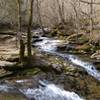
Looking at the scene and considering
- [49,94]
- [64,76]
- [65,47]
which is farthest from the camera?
[65,47]

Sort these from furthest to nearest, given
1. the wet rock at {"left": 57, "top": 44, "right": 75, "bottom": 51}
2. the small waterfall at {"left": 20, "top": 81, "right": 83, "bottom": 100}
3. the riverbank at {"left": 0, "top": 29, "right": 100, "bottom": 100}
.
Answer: the wet rock at {"left": 57, "top": 44, "right": 75, "bottom": 51} < the riverbank at {"left": 0, "top": 29, "right": 100, "bottom": 100} < the small waterfall at {"left": 20, "top": 81, "right": 83, "bottom": 100}

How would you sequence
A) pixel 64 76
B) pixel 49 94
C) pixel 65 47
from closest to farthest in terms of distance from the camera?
1. pixel 49 94
2. pixel 64 76
3. pixel 65 47

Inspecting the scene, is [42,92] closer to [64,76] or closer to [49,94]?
[49,94]

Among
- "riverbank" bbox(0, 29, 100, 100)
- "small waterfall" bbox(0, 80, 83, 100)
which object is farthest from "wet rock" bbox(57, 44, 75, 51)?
"small waterfall" bbox(0, 80, 83, 100)

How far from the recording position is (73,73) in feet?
40.8

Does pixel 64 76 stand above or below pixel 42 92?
above

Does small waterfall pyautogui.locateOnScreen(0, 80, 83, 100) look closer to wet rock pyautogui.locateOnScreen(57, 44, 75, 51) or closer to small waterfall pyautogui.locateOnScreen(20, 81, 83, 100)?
small waterfall pyautogui.locateOnScreen(20, 81, 83, 100)

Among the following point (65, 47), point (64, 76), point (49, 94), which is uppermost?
point (65, 47)

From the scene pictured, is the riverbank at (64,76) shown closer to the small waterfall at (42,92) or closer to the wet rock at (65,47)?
the small waterfall at (42,92)

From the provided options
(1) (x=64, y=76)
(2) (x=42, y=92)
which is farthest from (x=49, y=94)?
(1) (x=64, y=76)

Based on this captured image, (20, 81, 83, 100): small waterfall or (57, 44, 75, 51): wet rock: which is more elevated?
(57, 44, 75, 51): wet rock

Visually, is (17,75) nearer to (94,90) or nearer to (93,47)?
(94,90)

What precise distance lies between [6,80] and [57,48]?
→ 8954 mm

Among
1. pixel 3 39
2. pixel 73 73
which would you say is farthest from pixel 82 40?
pixel 73 73
